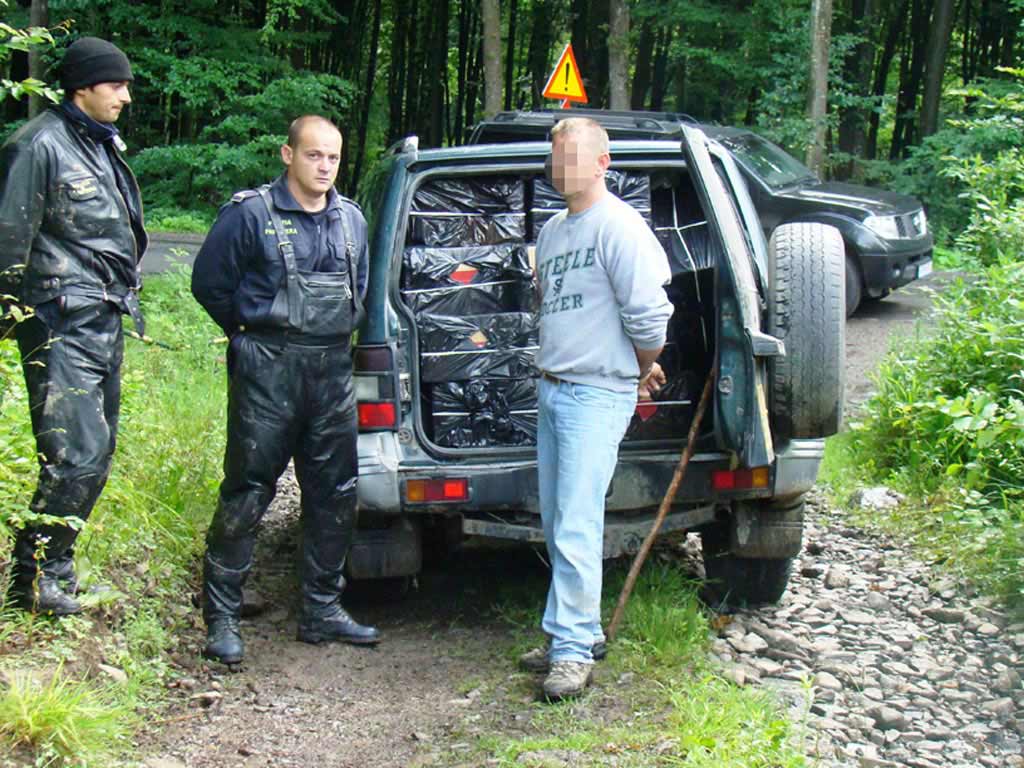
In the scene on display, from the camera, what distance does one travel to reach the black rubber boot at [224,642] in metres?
4.66

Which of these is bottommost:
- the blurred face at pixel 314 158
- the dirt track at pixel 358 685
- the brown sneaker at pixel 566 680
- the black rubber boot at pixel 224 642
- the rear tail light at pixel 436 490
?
the dirt track at pixel 358 685

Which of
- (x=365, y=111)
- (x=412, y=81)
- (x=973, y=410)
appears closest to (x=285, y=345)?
(x=973, y=410)

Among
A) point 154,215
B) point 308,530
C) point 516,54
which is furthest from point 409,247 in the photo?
point 516,54

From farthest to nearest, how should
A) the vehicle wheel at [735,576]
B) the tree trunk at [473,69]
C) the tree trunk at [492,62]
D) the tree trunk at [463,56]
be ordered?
1. the tree trunk at [473,69]
2. the tree trunk at [463,56]
3. the tree trunk at [492,62]
4. the vehicle wheel at [735,576]

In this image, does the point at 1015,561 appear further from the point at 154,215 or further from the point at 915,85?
the point at 915,85

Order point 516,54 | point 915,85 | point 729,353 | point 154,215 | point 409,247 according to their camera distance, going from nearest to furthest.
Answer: point 729,353, point 409,247, point 154,215, point 915,85, point 516,54

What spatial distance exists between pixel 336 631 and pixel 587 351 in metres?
1.62

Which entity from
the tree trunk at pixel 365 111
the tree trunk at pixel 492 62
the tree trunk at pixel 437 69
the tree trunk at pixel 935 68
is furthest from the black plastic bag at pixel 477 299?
the tree trunk at pixel 437 69

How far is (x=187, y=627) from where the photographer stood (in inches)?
198

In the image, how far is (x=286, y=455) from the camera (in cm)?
480

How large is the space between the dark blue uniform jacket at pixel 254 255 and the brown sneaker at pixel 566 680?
1.68 m

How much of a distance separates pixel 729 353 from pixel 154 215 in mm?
15895

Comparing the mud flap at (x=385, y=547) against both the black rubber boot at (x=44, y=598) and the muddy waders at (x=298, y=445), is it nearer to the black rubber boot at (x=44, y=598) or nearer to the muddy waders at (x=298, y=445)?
the muddy waders at (x=298, y=445)

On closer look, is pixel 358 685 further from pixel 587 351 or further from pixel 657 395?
pixel 657 395
